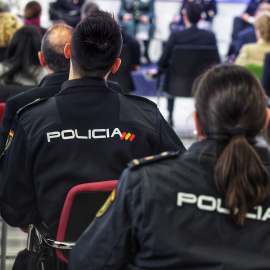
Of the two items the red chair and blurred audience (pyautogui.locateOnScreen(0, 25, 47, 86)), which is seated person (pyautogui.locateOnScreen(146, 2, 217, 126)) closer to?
blurred audience (pyautogui.locateOnScreen(0, 25, 47, 86))

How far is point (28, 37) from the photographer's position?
3.18 metres

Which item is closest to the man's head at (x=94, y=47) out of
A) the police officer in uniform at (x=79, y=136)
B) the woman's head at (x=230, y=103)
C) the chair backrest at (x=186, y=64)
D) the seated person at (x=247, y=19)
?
the police officer in uniform at (x=79, y=136)

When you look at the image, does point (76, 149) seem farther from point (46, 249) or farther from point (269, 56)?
point (269, 56)

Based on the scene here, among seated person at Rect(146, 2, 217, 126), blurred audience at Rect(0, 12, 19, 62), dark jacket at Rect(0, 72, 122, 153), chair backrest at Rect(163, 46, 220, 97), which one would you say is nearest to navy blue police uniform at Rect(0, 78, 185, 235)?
dark jacket at Rect(0, 72, 122, 153)

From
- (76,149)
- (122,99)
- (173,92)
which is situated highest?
(122,99)

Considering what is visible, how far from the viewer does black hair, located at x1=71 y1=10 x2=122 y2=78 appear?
1.76 metres

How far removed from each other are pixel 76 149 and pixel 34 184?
0.23 meters

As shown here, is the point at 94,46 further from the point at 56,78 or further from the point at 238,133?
the point at 238,133

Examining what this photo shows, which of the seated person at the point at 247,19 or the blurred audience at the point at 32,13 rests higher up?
the blurred audience at the point at 32,13

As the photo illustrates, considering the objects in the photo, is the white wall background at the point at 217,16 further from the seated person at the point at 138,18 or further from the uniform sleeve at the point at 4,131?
the uniform sleeve at the point at 4,131

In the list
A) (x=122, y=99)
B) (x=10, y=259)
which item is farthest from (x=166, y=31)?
(x=122, y=99)

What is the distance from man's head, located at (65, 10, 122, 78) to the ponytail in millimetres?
780

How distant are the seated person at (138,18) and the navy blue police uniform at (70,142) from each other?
7006 mm

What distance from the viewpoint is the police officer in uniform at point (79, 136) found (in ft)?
5.48
